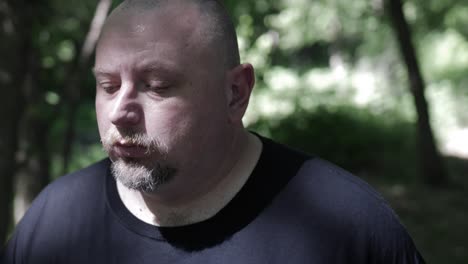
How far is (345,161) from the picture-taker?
10031mm

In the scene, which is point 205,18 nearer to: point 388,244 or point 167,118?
point 167,118

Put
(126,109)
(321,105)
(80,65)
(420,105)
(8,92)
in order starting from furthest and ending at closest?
(321,105)
(420,105)
(80,65)
(8,92)
(126,109)

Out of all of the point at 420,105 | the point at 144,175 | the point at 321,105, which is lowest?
the point at 321,105

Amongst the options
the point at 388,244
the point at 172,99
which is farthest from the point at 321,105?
the point at 172,99

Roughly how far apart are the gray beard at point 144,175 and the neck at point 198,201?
0.24 ft

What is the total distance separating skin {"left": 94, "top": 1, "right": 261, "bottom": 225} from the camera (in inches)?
58.4

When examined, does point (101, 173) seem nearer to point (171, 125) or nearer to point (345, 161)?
point (171, 125)

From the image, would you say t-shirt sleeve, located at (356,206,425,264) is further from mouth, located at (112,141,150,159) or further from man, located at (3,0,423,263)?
mouth, located at (112,141,150,159)

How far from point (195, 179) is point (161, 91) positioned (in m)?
0.25

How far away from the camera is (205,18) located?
5.16 feet

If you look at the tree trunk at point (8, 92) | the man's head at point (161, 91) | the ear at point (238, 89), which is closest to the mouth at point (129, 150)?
the man's head at point (161, 91)

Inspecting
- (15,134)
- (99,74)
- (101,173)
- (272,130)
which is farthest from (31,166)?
(272,130)

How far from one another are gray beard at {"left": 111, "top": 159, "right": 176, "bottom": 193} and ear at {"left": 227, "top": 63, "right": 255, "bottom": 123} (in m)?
0.25

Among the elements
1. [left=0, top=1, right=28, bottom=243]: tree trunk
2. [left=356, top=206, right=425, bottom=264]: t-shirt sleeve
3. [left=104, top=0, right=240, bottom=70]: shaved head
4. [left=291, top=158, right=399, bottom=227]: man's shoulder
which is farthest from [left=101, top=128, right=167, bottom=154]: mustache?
[left=0, top=1, right=28, bottom=243]: tree trunk
